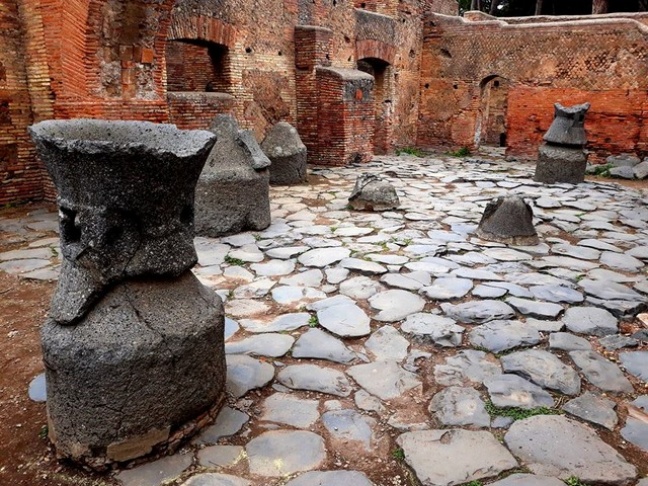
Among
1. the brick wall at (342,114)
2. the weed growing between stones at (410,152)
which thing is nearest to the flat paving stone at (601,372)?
the brick wall at (342,114)

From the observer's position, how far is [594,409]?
2635mm

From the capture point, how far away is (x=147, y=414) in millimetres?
2186

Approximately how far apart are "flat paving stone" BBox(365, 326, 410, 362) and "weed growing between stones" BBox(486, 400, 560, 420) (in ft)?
2.17

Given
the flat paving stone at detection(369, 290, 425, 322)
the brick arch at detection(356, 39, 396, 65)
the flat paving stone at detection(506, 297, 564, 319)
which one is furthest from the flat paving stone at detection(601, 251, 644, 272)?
the brick arch at detection(356, 39, 396, 65)

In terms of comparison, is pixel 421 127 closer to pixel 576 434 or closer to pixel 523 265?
pixel 523 265

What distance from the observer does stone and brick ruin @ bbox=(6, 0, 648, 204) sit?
6.40 metres

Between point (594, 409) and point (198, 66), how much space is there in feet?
30.7

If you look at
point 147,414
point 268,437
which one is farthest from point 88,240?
point 268,437

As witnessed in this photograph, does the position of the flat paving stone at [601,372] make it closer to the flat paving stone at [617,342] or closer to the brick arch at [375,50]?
the flat paving stone at [617,342]

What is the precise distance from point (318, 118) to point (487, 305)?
25.7 feet

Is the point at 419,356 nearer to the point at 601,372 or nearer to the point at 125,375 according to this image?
the point at 601,372

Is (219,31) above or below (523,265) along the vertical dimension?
above

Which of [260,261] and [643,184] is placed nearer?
[260,261]

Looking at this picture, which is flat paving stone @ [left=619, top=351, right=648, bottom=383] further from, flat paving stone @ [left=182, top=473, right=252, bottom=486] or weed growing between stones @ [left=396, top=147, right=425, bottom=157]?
weed growing between stones @ [left=396, top=147, right=425, bottom=157]
